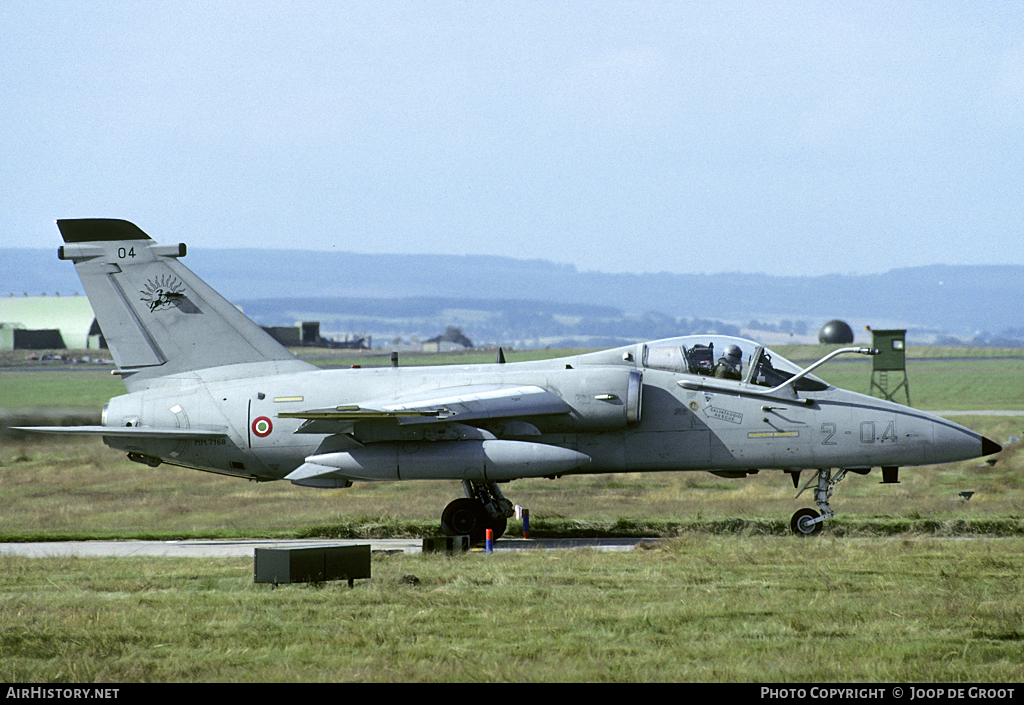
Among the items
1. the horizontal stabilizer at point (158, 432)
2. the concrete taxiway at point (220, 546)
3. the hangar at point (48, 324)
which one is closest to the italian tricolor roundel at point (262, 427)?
the horizontal stabilizer at point (158, 432)

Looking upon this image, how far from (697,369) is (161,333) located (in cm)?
946

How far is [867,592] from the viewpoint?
11500 millimetres

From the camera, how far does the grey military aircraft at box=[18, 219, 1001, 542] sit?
16.9 m

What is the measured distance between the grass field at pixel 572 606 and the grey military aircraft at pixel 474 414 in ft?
4.93

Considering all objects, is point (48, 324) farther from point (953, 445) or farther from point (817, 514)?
point (953, 445)

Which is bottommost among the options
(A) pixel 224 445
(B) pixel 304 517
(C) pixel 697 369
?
(B) pixel 304 517

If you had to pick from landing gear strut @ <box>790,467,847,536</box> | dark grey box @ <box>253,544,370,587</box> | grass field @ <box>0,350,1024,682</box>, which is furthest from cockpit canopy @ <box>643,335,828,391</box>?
dark grey box @ <box>253,544,370,587</box>

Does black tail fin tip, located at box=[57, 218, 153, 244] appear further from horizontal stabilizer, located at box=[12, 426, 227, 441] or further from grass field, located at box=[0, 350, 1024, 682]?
grass field, located at box=[0, 350, 1024, 682]

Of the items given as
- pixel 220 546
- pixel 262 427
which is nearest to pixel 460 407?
pixel 262 427

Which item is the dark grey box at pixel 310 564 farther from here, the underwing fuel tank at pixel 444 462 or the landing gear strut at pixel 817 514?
the landing gear strut at pixel 817 514

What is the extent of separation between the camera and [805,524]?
55.6ft

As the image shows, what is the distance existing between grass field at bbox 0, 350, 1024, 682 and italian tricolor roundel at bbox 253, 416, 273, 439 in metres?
2.38
